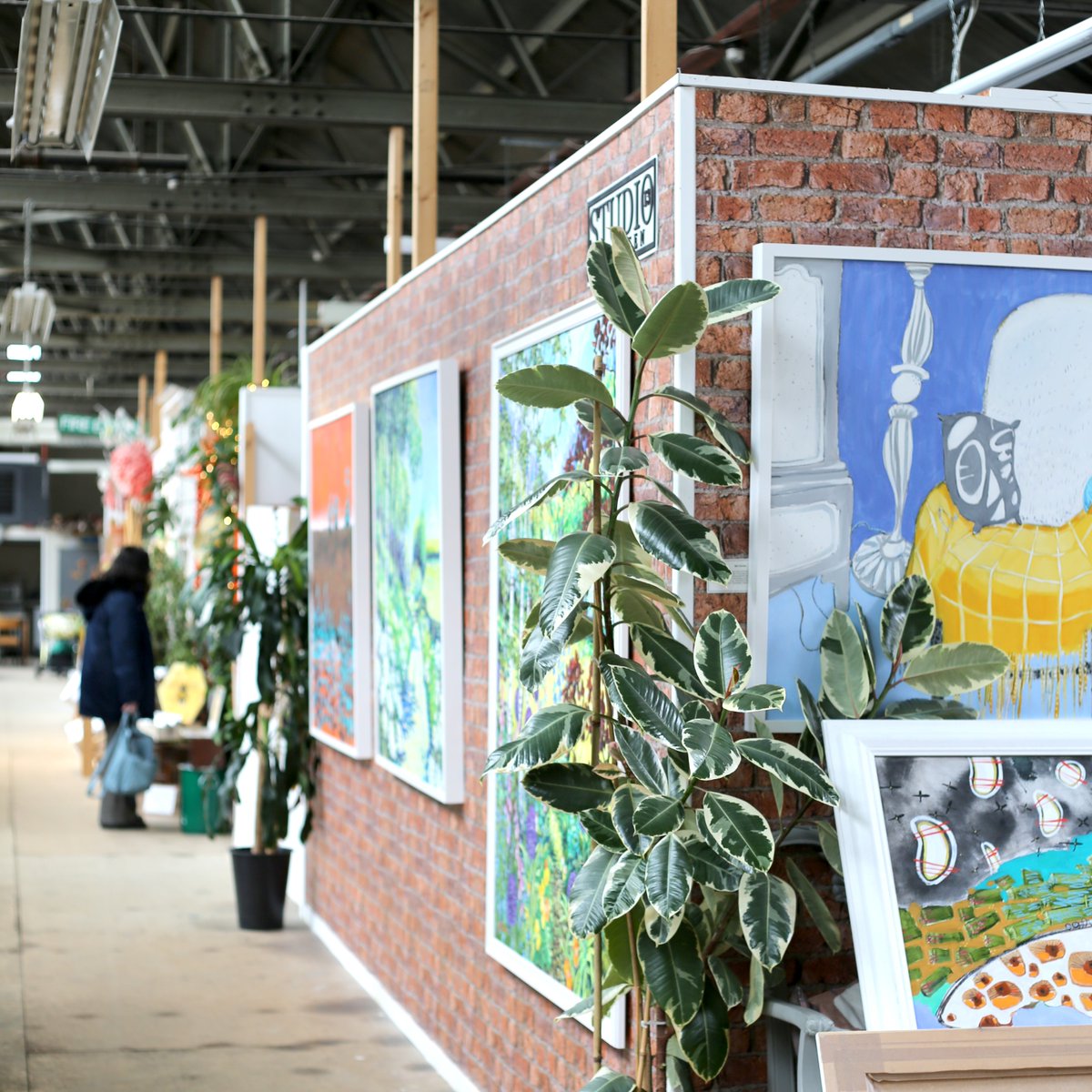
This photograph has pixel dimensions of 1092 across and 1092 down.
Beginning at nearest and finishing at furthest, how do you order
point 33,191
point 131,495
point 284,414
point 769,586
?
1. point 769,586
2. point 284,414
3. point 33,191
4. point 131,495

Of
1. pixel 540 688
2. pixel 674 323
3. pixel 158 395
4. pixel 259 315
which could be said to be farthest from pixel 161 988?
pixel 158 395

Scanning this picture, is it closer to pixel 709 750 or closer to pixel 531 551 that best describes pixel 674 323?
pixel 531 551

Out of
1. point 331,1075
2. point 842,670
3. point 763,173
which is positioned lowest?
point 331,1075

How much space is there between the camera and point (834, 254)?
3.13 metres

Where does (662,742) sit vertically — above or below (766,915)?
above

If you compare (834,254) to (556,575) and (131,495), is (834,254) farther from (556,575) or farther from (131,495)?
(131,495)

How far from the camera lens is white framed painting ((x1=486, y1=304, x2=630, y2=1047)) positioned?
3584 millimetres

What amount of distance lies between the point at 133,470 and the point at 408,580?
902cm

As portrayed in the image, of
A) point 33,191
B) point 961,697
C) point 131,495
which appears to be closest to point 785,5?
point 961,697

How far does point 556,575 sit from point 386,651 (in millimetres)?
2716

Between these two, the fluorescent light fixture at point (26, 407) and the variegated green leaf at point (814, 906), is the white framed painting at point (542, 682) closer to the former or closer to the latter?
the variegated green leaf at point (814, 906)

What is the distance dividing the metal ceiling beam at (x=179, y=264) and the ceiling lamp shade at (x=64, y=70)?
798 centimetres

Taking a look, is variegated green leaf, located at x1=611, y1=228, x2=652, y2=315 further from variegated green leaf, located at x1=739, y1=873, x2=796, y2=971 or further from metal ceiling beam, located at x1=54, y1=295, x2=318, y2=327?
metal ceiling beam, located at x1=54, y1=295, x2=318, y2=327

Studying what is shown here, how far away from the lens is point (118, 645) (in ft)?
30.9
